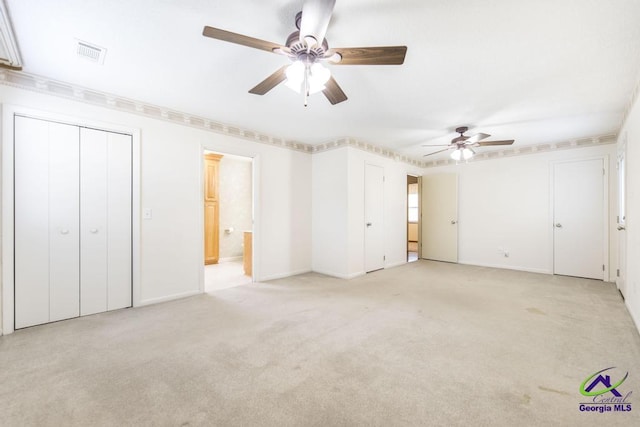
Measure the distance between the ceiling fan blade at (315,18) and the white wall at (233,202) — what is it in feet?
16.8

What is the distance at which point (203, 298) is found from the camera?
354 centimetres

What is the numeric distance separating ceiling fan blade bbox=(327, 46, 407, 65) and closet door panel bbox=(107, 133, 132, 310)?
8.75ft

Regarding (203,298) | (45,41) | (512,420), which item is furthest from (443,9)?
(203,298)

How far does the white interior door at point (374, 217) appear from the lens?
16.4 ft

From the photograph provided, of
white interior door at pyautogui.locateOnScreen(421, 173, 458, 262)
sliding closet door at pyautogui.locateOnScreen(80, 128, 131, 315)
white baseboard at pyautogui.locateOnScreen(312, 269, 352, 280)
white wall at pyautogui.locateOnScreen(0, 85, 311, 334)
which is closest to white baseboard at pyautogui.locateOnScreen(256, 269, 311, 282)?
white wall at pyautogui.locateOnScreen(0, 85, 311, 334)

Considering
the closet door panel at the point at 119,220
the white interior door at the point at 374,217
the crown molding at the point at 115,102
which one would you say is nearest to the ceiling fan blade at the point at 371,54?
the crown molding at the point at 115,102

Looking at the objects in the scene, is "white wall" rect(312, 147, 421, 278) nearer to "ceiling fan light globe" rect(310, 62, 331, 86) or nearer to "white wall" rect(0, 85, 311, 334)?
"white wall" rect(0, 85, 311, 334)

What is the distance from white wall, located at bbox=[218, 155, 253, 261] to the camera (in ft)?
20.9

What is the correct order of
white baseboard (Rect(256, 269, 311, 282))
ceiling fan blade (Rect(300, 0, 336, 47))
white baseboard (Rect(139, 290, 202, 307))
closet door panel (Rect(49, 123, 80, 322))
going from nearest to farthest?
1. ceiling fan blade (Rect(300, 0, 336, 47))
2. closet door panel (Rect(49, 123, 80, 322))
3. white baseboard (Rect(139, 290, 202, 307))
4. white baseboard (Rect(256, 269, 311, 282))

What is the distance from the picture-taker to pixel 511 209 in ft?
17.4

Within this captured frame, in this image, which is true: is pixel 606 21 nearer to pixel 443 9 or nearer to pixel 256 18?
pixel 443 9

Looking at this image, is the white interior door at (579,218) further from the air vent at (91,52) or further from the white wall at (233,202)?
the air vent at (91,52)

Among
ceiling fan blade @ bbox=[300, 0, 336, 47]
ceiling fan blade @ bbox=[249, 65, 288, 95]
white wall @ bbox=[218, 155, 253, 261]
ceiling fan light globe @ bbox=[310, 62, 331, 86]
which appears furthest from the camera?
white wall @ bbox=[218, 155, 253, 261]

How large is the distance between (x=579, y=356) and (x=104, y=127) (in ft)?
15.7
